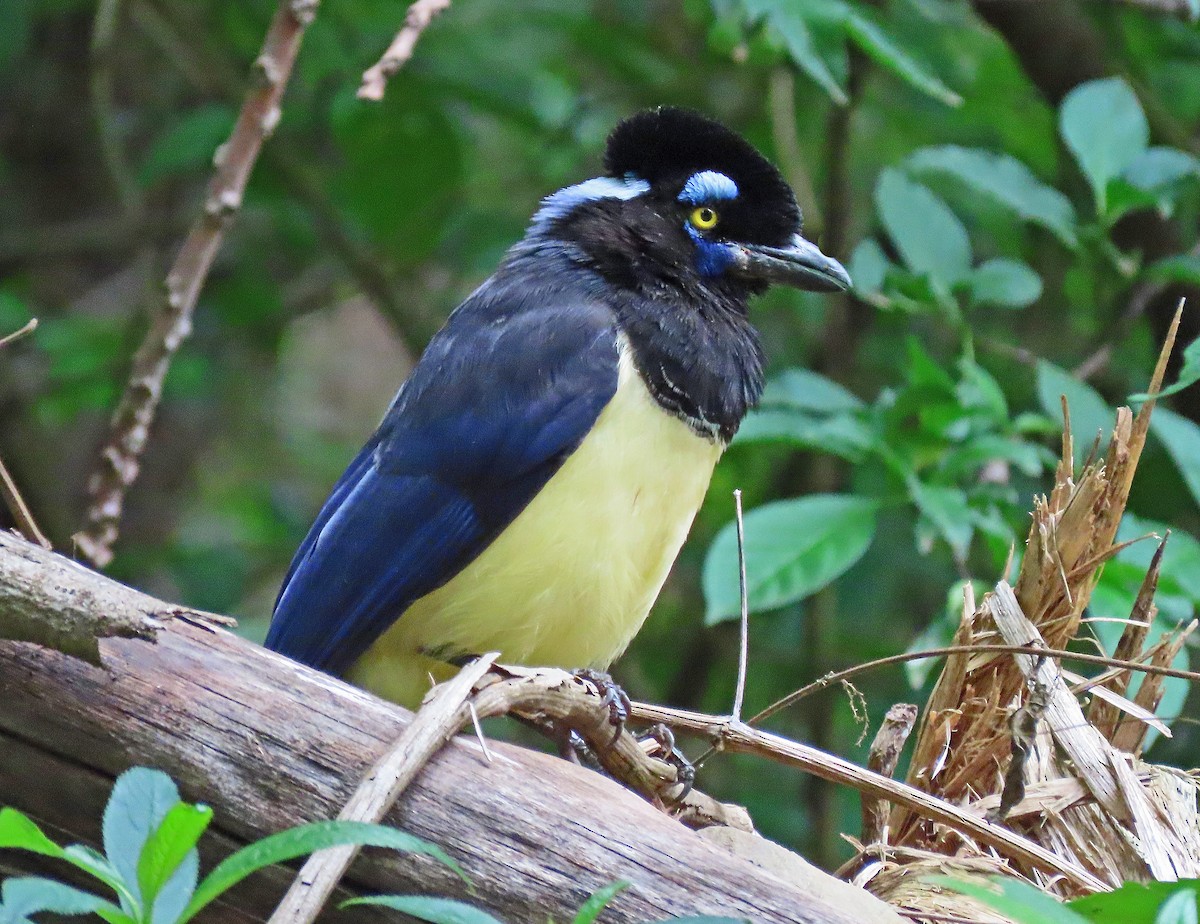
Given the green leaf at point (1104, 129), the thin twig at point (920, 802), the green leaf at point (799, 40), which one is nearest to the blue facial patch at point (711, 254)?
the green leaf at point (799, 40)

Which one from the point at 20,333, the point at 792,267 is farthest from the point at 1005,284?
the point at 20,333

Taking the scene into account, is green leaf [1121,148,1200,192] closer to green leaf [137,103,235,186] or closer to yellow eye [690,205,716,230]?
yellow eye [690,205,716,230]

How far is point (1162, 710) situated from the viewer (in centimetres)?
259

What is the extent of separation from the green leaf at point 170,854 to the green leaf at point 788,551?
5.62 feet

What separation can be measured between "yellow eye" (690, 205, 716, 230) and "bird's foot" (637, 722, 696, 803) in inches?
48.0

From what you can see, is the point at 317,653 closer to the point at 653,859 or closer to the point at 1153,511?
the point at 653,859

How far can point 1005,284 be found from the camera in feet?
10.8

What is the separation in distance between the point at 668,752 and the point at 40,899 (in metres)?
1.37

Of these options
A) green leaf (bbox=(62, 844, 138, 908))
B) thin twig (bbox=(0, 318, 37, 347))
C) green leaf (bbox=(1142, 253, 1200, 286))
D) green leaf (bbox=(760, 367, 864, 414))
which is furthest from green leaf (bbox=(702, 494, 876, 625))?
green leaf (bbox=(62, 844, 138, 908))

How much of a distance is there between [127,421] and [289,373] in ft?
14.8

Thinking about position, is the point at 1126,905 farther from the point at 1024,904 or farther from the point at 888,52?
the point at 888,52

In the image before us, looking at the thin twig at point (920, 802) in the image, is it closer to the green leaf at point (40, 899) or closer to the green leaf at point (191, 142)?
the green leaf at point (40, 899)

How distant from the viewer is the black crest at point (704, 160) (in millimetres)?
3201

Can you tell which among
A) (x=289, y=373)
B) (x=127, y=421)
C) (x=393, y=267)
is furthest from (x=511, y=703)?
(x=289, y=373)
